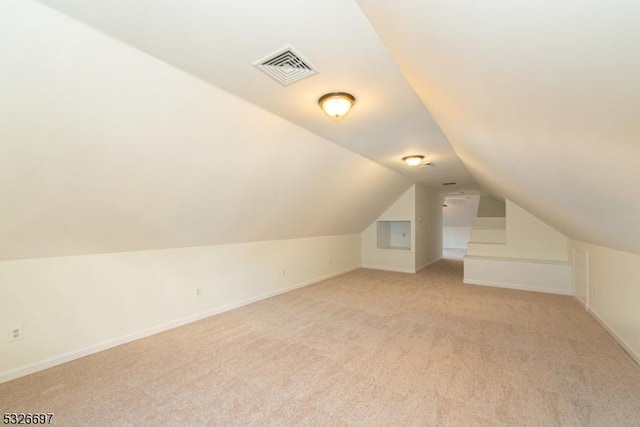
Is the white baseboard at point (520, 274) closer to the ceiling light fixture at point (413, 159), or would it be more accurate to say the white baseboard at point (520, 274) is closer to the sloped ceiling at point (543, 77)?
the ceiling light fixture at point (413, 159)

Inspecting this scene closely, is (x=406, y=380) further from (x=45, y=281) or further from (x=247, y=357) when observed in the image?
(x=45, y=281)

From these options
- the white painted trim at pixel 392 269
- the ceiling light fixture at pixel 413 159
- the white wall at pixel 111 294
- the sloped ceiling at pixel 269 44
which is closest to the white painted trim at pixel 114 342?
the white wall at pixel 111 294

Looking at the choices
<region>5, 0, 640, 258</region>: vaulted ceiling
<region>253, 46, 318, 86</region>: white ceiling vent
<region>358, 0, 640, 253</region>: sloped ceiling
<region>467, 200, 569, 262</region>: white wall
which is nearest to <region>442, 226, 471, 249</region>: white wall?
<region>467, 200, 569, 262</region>: white wall

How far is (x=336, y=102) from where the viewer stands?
2295 millimetres

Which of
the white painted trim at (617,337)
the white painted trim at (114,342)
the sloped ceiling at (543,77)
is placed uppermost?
the sloped ceiling at (543,77)

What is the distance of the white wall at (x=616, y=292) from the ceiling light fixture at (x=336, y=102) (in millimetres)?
3129

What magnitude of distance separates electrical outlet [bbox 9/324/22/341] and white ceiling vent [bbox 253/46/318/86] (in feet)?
9.74

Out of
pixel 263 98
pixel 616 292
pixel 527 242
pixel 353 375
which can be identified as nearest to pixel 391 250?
pixel 527 242

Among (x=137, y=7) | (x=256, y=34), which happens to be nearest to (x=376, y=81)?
(x=256, y=34)

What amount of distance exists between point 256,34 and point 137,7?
59 centimetres

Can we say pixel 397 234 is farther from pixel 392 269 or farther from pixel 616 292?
pixel 616 292

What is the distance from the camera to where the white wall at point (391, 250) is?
7027 mm

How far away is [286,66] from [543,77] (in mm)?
1501

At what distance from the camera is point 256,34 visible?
1.59 meters
